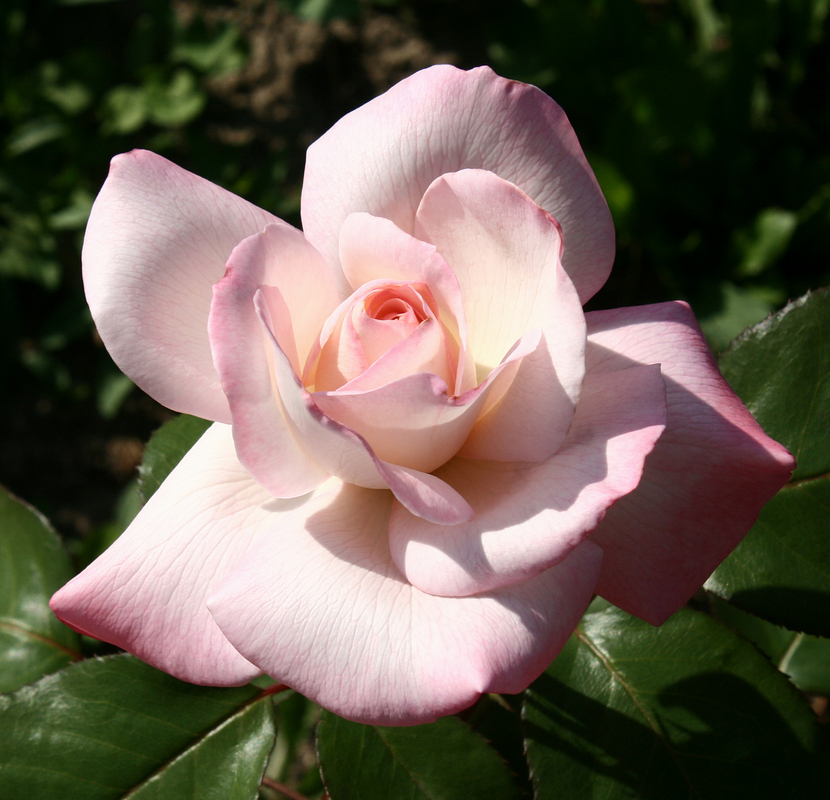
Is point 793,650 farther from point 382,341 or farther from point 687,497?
point 382,341

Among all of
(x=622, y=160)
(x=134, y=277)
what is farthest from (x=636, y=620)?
(x=622, y=160)

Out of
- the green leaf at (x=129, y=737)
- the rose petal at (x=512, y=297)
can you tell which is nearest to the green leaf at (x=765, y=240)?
the rose petal at (x=512, y=297)

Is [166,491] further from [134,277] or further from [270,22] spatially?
[270,22]

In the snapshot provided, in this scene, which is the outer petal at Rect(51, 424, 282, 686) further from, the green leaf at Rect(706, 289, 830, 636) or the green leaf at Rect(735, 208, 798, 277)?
the green leaf at Rect(735, 208, 798, 277)

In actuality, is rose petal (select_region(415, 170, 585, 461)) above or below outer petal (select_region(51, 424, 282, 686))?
above

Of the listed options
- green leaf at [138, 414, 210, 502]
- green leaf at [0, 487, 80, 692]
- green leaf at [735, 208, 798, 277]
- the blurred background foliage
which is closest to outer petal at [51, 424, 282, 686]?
green leaf at [138, 414, 210, 502]

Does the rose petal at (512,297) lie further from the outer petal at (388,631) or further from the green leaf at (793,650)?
the green leaf at (793,650)
